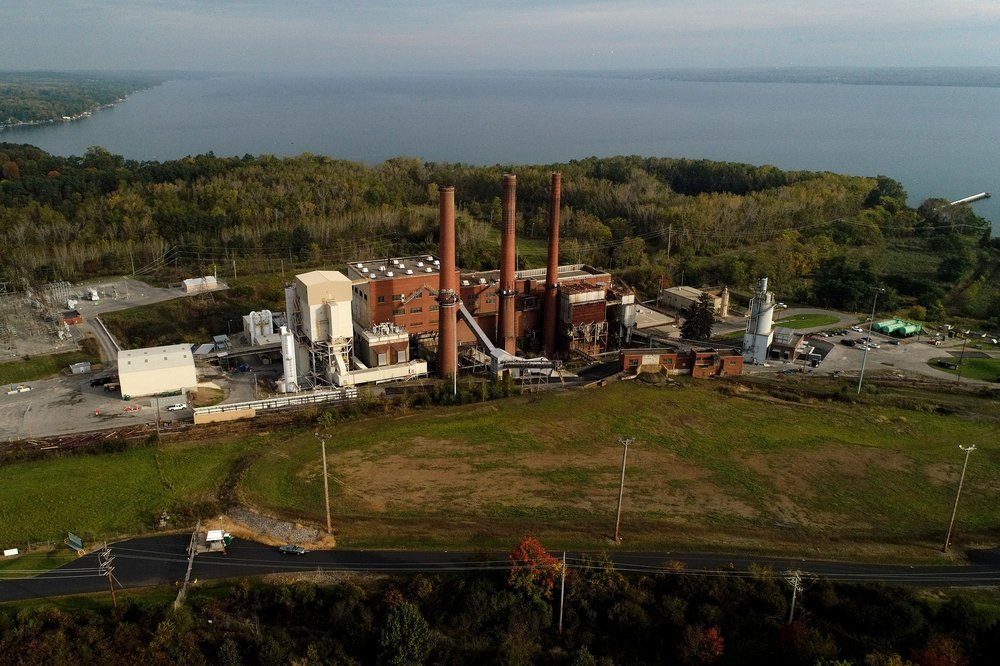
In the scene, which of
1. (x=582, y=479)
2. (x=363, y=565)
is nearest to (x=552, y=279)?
(x=582, y=479)

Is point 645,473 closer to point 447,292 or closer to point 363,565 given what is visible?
point 363,565

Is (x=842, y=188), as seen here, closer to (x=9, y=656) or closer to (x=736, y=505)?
(x=736, y=505)

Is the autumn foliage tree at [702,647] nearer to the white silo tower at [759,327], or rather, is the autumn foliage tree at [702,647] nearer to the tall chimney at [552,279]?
the tall chimney at [552,279]

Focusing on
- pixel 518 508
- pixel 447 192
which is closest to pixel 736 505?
pixel 518 508

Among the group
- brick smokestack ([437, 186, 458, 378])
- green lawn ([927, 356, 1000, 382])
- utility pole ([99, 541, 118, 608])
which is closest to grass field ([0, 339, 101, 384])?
utility pole ([99, 541, 118, 608])

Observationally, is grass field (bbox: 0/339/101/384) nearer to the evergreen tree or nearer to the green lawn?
the evergreen tree
